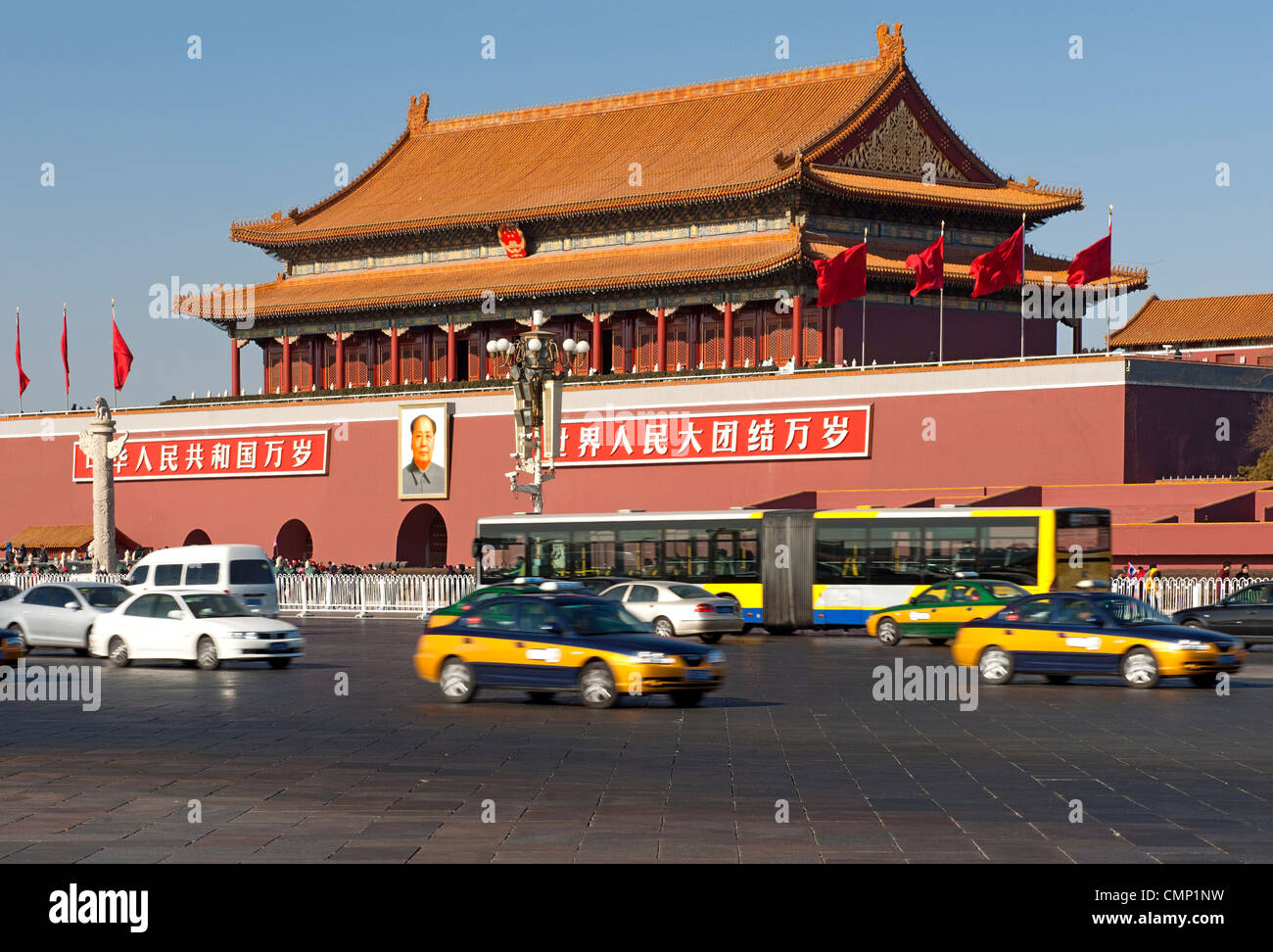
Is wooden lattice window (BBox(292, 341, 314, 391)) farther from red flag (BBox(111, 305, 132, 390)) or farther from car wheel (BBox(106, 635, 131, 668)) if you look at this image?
car wheel (BBox(106, 635, 131, 668))

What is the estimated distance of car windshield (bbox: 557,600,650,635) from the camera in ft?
65.8

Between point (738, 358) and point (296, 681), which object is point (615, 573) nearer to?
point (296, 681)

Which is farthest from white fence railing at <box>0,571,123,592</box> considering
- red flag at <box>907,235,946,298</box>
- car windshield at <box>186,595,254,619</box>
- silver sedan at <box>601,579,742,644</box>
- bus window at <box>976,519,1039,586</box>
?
red flag at <box>907,235,946,298</box>


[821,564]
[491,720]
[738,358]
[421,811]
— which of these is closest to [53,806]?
[421,811]

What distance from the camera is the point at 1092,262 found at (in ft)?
A: 143

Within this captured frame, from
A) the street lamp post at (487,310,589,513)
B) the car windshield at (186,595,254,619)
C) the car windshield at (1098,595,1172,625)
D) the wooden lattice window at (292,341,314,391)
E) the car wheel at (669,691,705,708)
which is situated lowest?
the car wheel at (669,691,705,708)

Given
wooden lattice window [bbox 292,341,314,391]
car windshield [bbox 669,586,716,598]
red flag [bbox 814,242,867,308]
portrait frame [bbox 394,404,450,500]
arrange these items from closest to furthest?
car windshield [bbox 669,586,716,598] < red flag [bbox 814,242,867,308] < portrait frame [bbox 394,404,450,500] < wooden lattice window [bbox 292,341,314,391]

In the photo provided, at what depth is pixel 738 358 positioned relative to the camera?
2116 inches

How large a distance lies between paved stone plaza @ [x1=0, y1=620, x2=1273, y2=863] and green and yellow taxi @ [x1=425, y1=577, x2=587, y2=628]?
3.30 ft

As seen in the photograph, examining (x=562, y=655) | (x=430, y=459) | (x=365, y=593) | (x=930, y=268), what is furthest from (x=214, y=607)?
(x=430, y=459)

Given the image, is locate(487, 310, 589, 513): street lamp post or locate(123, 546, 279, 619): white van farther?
locate(487, 310, 589, 513): street lamp post

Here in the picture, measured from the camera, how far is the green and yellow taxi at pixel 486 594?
20.9 metres

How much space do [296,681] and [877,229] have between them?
1337 inches

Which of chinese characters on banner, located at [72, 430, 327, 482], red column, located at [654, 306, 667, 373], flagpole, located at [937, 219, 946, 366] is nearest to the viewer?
flagpole, located at [937, 219, 946, 366]
